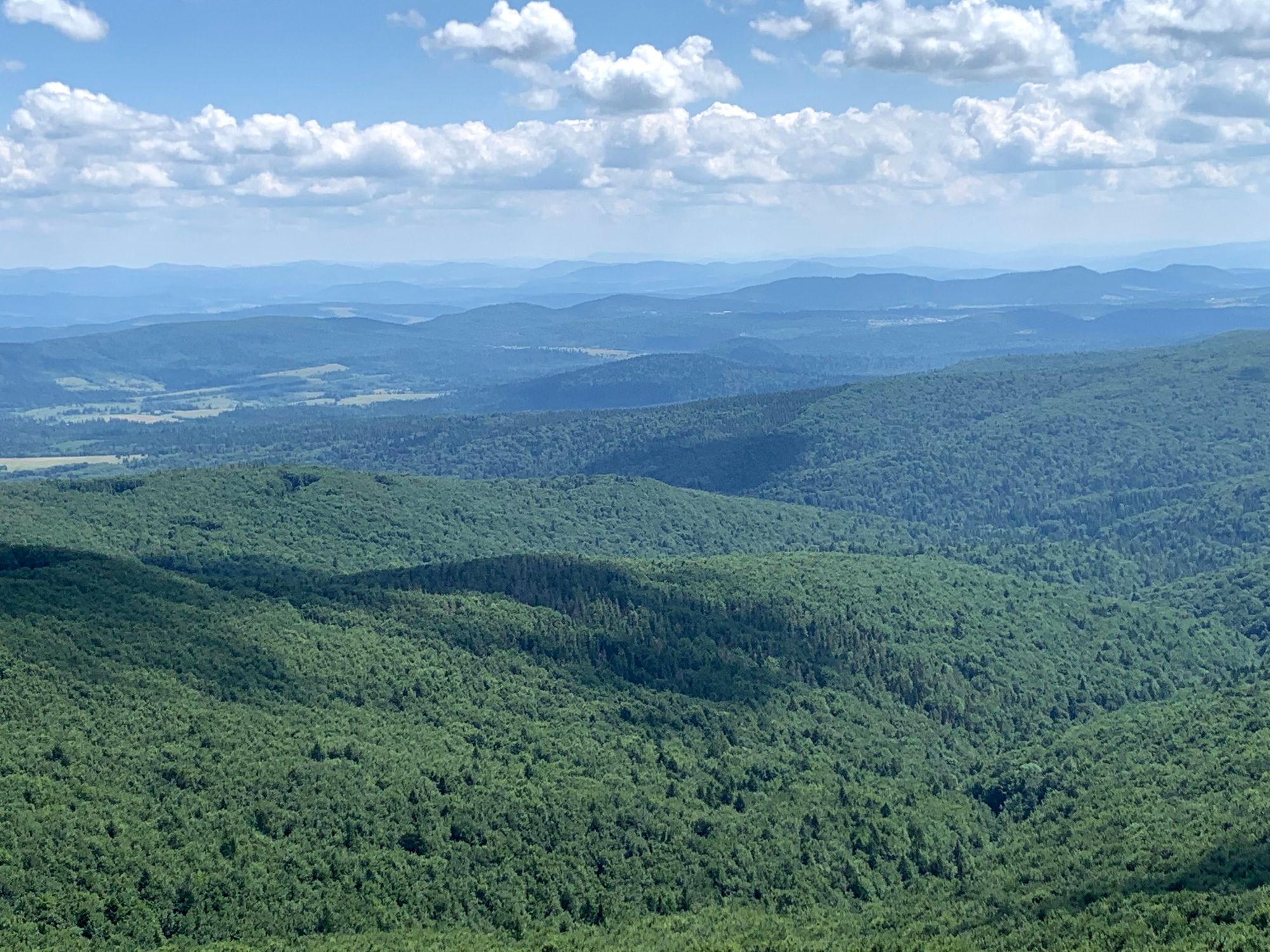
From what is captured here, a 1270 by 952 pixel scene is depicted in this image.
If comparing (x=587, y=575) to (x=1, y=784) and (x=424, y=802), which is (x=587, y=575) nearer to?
(x=424, y=802)

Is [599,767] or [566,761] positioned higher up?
[566,761]

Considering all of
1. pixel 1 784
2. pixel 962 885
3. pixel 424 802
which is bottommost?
pixel 962 885

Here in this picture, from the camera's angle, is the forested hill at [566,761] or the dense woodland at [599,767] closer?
the dense woodland at [599,767]

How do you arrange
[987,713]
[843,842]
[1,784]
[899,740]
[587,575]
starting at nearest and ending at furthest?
A: [1,784], [843,842], [899,740], [987,713], [587,575]

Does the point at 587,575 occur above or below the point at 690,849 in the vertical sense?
above

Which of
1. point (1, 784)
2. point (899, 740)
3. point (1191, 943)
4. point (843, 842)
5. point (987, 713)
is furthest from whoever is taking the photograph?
point (987, 713)

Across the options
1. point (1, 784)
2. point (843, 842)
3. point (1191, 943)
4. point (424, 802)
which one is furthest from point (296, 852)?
point (1191, 943)

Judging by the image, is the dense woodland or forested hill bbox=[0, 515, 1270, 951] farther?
forested hill bbox=[0, 515, 1270, 951]

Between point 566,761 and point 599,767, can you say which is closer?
point 566,761

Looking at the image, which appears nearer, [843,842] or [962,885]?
[962,885]
